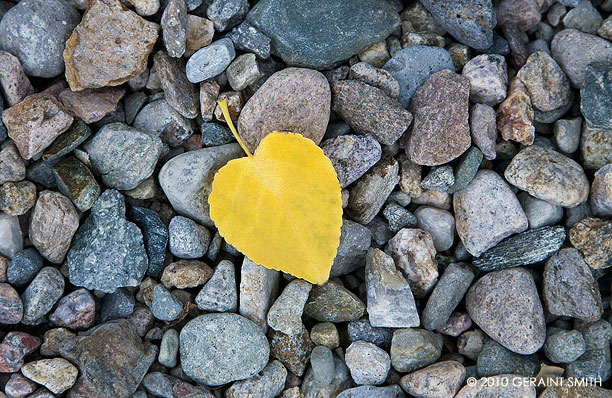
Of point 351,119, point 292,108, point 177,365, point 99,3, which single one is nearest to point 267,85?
point 292,108

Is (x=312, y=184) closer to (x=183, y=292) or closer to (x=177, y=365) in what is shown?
(x=183, y=292)

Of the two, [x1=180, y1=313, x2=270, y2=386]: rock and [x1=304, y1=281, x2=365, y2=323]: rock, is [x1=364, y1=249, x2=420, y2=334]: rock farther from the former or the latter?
[x1=180, y1=313, x2=270, y2=386]: rock

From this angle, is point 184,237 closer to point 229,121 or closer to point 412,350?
point 229,121

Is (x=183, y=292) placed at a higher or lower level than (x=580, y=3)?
lower

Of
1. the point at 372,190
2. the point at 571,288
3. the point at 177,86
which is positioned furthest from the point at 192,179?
the point at 571,288

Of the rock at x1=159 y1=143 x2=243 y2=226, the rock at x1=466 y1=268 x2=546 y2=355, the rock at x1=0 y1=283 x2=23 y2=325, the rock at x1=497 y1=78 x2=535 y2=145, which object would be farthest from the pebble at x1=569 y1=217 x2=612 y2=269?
the rock at x1=0 y1=283 x2=23 y2=325

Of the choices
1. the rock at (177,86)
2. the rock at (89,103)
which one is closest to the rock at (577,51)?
the rock at (177,86)

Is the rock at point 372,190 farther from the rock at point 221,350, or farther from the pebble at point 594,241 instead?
the pebble at point 594,241
